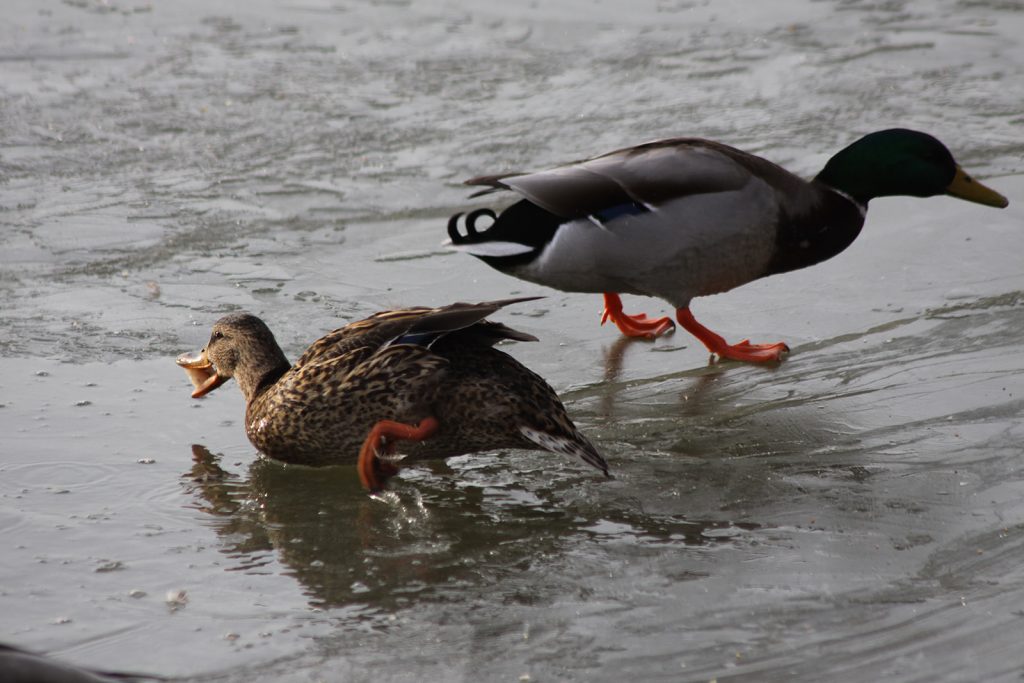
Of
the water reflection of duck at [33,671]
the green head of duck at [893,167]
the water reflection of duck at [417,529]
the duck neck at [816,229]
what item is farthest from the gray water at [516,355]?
the water reflection of duck at [33,671]

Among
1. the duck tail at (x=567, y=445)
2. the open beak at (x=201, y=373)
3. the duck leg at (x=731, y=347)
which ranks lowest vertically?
the duck leg at (x=731, y=347)

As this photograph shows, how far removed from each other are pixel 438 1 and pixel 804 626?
7.25 metres

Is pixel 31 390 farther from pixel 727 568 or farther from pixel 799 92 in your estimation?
pixel 799 92

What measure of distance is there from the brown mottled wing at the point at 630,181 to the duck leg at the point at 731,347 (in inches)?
17.6

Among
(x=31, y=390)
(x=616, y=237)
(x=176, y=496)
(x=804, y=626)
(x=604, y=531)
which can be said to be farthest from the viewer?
(x=616, y=237)

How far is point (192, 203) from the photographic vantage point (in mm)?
6344

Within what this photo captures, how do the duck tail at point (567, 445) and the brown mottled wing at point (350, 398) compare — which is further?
the brown mottled wing at point (350, 398)

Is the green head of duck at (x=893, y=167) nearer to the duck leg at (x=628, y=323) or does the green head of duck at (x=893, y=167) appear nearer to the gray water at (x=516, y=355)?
the gray water at (x=516, y=355)

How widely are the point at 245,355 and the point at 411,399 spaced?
0.72m

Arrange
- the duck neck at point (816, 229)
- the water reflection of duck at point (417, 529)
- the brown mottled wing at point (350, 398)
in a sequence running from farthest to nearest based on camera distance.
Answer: the duck neck at point (816, 229)
the brown mottled wing at point (350, 398)
the water reflection of duck at point (417, 529)

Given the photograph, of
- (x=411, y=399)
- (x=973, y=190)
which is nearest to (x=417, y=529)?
(x=411, y=399)

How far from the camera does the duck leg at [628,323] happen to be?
5.27m

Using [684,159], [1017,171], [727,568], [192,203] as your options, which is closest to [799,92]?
[1017,171]

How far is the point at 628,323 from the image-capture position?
5277 millimetres
